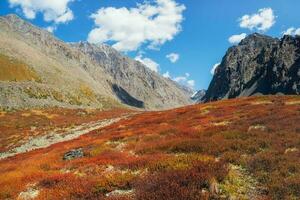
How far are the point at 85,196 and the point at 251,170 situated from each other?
20.1 feet

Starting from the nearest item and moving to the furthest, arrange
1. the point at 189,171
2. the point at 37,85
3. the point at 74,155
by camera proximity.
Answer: the point at 189,171 < the point at 74,155 < the point at 37,85

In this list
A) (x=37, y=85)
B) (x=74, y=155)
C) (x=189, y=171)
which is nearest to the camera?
(x=189, y=171)

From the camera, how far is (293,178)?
480 inches

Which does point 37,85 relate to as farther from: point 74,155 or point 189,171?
Answer: point 189,171

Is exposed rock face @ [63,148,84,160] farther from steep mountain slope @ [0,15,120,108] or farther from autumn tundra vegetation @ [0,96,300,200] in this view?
steep mountain slope @ [0,15,120,108]

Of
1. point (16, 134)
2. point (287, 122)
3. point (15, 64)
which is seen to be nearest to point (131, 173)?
point (287, 122)

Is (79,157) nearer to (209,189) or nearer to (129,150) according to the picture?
(129,150)

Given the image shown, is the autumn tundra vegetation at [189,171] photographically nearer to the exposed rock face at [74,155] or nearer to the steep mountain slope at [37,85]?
the exposed rock face at [74,155]

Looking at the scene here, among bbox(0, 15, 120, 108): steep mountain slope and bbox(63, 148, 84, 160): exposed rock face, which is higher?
bbox(0, 15, 120, 108): steep mountain slope

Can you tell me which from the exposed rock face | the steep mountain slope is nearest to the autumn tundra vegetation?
the exposed rock face

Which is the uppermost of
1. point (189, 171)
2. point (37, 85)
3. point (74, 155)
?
point (37, 85)

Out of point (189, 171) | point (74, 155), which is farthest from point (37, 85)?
point (189, 171)

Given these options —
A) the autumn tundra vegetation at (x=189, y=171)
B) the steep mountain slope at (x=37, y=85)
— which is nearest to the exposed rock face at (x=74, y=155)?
the autumn tundra vegetation at (x=189, y=171)

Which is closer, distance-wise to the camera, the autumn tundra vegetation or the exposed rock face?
the autumn tundra vegetation
